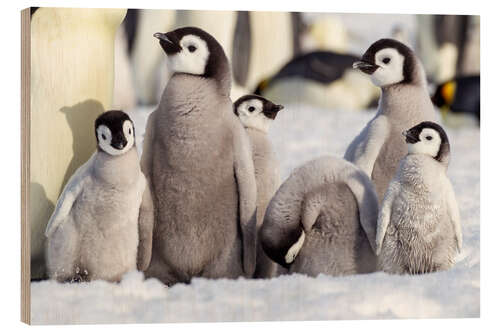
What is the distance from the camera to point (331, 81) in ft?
13.3

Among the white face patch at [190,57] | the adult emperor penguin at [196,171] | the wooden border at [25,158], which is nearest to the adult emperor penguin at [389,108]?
the adult emperor penguin at [196,171]

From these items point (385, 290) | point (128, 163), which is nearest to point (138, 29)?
Answer: point (128, 163)

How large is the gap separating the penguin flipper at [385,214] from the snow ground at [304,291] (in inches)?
5.7

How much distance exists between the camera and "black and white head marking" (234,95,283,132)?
12.8 ft

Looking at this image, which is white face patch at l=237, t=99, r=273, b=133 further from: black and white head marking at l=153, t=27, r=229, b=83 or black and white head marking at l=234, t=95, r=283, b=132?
black and white head marking at l=153, t=27, r=229, b=83

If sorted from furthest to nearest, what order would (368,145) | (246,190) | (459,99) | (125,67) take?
(459,99), (368,145), (125,67), (246,190)

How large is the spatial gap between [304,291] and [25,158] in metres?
1.15

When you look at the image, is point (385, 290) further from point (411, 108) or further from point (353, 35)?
point (353, 35)

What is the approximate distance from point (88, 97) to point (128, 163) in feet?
1.03

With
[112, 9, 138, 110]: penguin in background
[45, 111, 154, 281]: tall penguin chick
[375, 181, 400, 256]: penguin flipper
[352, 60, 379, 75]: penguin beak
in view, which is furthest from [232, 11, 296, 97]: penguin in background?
[375, 181, 400, 256]: penguin flipper

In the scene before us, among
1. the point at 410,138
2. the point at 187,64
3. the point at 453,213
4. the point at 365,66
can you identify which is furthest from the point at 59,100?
the point at 453,213

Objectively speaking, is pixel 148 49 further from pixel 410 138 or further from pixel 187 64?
pixel 410 138

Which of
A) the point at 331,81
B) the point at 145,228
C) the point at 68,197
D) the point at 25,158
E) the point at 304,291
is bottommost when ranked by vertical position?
the point at 304,291

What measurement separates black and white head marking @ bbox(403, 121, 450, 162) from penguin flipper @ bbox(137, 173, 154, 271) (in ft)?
3.32
